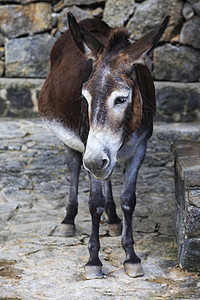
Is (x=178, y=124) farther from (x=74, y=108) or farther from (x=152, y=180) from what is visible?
(x=74, y=108)

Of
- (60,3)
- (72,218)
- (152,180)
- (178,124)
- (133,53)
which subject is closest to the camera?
(133,53)

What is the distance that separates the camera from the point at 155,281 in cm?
296

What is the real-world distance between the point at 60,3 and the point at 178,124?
2.80m

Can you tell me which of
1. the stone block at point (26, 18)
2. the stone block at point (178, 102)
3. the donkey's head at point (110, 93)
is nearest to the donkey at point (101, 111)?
the donkey's head at point (110, 93)

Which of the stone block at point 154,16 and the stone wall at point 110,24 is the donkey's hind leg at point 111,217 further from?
the stone block at point 154,16

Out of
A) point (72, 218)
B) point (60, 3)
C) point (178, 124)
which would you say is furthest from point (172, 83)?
point (72, 218)

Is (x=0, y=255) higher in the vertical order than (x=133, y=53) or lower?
lower

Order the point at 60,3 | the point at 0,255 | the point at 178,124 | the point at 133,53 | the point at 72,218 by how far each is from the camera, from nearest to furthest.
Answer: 1. the point at 133,53
2. the point at 0,255
3. the point at 72,218
4. the point at 178,124
5. the point at 60,3

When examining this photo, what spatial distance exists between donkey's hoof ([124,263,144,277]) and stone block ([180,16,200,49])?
5.14 meters

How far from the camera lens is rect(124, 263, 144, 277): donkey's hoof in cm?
302

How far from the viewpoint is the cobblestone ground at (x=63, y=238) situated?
2.84 meters

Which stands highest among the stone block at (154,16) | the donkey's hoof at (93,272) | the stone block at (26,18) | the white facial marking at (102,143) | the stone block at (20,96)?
the white facial marking at (102,143)

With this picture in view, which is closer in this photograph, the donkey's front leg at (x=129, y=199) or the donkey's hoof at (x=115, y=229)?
the donkey's front leg at (x=129, y=199)

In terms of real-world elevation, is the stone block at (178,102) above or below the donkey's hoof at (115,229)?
below
